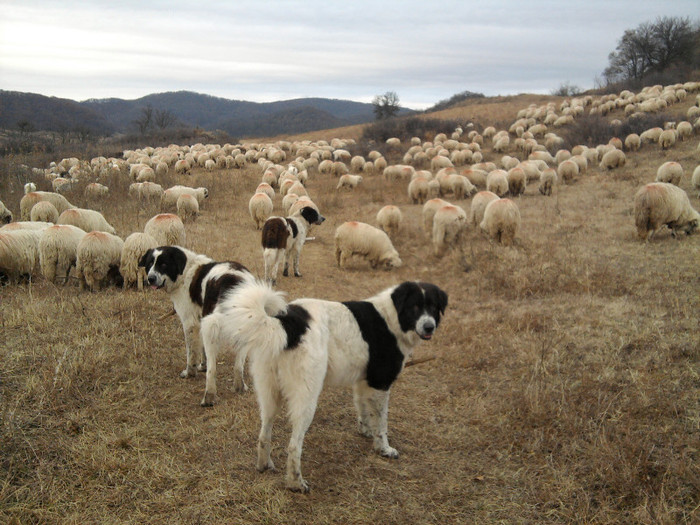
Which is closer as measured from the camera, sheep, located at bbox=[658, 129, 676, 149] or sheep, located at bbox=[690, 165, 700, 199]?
sheep, located at bbox=[690, 165, 700, 199]

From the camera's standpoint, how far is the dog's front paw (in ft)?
13.6

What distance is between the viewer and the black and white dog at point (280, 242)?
934cm

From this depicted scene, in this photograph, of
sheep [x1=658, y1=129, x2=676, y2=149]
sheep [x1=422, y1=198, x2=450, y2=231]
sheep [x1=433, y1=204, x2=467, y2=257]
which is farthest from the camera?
sheep [x1=658, y1=129, x2=676, y2=149]

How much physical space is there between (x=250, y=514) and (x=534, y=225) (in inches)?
458

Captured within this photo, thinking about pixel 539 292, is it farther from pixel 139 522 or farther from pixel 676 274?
pixel 139 522

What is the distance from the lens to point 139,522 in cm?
313

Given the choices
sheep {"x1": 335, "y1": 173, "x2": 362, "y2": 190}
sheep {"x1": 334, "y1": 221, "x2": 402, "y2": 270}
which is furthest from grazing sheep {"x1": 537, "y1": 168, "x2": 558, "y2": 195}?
sheep {"x1": 334, "y1": 221, "x2": 402, "y2": 270}

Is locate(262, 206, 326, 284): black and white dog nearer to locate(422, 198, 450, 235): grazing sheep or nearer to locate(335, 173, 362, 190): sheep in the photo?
locate(422, 198, 450, 235): grazing sheep

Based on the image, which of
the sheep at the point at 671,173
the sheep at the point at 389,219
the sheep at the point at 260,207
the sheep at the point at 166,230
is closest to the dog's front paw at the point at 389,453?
the sheep at the point at 166,230

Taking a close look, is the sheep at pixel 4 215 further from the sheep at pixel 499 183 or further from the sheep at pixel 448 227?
the sheep at pixel 499 183

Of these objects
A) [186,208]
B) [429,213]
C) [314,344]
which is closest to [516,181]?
[429,213]

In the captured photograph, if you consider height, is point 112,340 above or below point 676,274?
below

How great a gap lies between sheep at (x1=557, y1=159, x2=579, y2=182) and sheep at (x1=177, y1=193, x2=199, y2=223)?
587 inches

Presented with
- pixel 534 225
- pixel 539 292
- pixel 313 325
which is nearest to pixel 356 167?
pixel 534 225
